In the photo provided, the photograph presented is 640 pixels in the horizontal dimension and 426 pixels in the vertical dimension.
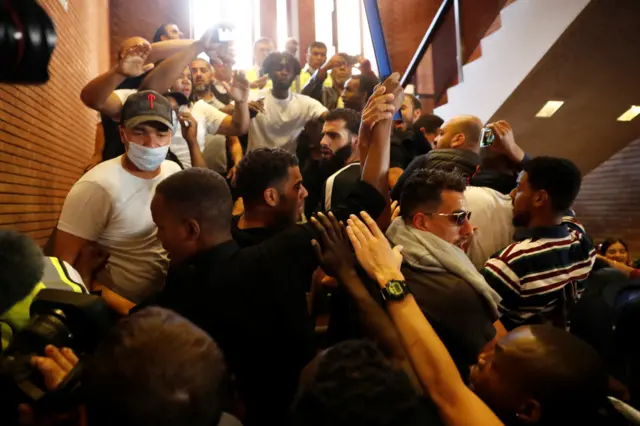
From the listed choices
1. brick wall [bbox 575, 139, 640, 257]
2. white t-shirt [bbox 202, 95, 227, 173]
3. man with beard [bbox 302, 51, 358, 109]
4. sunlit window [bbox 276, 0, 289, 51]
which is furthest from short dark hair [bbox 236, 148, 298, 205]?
sunlit window [bbox 276, 0, 289, 51]

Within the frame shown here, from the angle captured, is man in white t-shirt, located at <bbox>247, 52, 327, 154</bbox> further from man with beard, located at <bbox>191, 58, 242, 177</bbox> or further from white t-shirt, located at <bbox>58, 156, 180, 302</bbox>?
white t-shirt, located at <bbox>58, 156, 180, 302</bbox>

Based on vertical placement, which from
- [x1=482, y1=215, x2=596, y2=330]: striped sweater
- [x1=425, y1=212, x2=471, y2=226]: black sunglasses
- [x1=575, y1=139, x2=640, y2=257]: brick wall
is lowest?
[x1=575, y1=139, x2=640, y2=257]: brick wall

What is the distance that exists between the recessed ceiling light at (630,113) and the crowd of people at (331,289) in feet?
10.6

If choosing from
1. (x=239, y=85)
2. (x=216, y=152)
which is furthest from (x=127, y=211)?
(x=216, y=152)

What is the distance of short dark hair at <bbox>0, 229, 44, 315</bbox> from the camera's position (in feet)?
3.59

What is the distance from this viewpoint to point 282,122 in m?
3.33

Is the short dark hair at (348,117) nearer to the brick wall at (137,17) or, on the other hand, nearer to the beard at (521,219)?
the beard at (521,219)

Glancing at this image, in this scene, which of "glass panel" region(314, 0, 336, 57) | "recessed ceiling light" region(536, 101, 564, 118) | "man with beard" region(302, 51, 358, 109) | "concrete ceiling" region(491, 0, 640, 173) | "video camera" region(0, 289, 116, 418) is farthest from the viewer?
"glass panel" region(314, 0, 336, 57)

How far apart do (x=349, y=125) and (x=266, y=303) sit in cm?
152

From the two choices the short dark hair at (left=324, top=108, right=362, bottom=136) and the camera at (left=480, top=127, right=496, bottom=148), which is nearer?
the camera at (left=480, top=127, right=496, bottom=148)

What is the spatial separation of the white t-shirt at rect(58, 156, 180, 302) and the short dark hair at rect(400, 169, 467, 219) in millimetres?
934

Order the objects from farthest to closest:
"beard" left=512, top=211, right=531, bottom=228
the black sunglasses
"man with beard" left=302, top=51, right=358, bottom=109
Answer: "man with beard" left=302, top=51, right=358, bottom=109, "beard" left=512, top=211, right=531, bottom=228, the black sunglasses

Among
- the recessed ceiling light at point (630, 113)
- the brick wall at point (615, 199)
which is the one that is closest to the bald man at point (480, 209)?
the recessed ceiling light at point (630, 113)

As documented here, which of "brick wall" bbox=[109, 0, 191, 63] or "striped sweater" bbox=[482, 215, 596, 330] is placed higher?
"brick wall" bbox=[109, 0, 191, 63]
